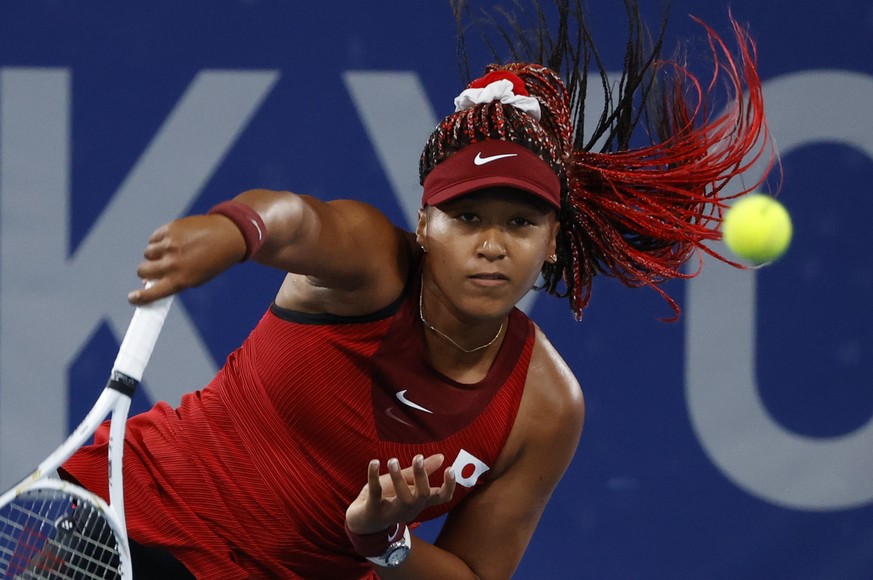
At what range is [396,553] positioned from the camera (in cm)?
207

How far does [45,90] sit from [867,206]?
2.10 meters

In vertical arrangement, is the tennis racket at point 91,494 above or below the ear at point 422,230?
below

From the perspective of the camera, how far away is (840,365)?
3.40 meters

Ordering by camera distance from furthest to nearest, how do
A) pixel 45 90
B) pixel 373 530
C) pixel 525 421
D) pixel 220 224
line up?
pixel 45 90, pixel 525 421, pixel 373 530, pixel 220 224

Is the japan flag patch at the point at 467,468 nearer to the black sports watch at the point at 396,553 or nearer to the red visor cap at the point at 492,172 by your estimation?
the black sports watch at the point at 396,553

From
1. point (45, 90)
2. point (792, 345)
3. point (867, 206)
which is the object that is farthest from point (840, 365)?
point (45, 90)

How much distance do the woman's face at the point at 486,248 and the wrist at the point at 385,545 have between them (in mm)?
351

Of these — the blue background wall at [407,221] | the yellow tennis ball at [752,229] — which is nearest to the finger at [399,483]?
the yellow tennis ball at [752,229]

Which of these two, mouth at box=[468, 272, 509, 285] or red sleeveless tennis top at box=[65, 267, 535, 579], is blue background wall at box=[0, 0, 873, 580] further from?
mouth at box=[468, 272, 509, 285]

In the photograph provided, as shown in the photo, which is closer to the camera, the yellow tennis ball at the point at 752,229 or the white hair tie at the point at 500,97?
the white hair tie at the point at 500,97

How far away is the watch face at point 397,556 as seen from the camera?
81.4 inches

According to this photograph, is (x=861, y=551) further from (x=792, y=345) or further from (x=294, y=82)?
(x=294, y=82)

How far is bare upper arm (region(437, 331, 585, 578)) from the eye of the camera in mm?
2229

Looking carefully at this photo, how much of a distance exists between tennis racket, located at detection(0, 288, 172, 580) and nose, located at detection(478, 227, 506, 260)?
532 mm
